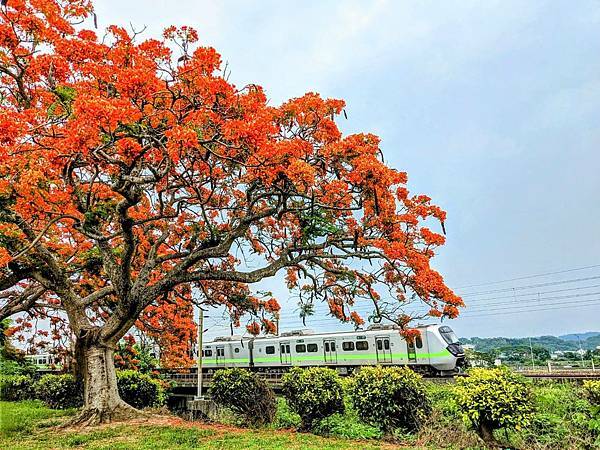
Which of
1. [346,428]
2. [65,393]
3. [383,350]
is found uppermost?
[383,350]

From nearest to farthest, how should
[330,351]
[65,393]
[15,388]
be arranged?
[65,393] → [15,388] → [330,351]

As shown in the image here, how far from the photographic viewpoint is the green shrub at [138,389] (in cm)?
1087

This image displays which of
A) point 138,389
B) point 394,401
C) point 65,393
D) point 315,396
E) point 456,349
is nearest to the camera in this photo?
point 394,401

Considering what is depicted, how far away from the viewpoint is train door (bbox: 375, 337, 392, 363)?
17000 mm

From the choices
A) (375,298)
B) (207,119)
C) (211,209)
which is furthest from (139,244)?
(375,298)

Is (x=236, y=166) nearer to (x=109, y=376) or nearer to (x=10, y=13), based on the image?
(x=10, y=13)

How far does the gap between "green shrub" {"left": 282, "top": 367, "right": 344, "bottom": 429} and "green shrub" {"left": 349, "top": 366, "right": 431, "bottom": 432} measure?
1.74ft

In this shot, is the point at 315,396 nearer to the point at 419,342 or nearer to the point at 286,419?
the point at 286,419

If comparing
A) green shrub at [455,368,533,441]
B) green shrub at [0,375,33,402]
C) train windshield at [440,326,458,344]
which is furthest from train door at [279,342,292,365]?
green shrub at [455,368,533,441]

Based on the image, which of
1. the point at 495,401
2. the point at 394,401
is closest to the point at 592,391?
the point at 495,401

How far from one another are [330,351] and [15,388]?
1148cm

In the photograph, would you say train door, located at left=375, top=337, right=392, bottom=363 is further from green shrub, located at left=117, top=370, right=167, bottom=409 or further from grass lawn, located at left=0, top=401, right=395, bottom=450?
grass lawn, located at left=0, top=401, right=395, bottom=450

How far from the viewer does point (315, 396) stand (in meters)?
7.38

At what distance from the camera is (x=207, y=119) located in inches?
261
